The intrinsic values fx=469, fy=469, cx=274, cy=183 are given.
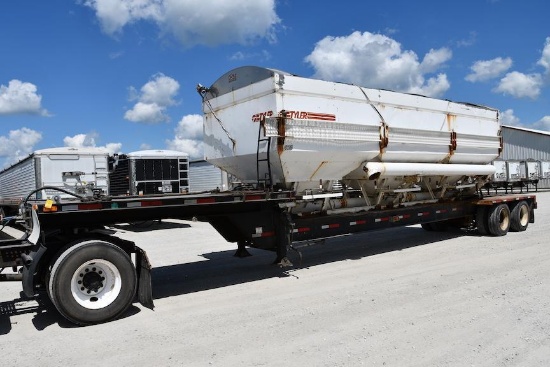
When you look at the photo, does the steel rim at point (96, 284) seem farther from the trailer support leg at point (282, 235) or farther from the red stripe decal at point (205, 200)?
the trailer support leg at point (282, 235)

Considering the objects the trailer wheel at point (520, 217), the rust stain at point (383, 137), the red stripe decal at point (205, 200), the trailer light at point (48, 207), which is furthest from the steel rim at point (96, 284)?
the trailer wheel at point (520, 217)

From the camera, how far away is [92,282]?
6020 mm

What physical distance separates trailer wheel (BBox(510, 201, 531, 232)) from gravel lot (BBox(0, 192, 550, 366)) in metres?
3.68

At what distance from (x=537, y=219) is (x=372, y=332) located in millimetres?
14193

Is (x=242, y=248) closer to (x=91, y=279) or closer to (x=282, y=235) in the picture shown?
(x=282, y=235)

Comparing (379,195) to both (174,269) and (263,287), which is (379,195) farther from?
(174,269)

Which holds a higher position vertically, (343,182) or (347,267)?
(343,182)

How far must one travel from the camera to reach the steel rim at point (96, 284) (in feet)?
19.4

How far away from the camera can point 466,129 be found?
11.8 metres

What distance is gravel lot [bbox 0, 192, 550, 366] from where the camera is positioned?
4707 millimetres

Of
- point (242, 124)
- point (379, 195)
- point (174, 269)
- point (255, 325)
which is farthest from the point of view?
point (379, 195)

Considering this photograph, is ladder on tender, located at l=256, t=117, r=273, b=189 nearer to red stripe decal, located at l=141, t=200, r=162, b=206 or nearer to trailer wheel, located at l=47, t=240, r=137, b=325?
red stripe decal, located at l=141, t=200, r=162, b=206

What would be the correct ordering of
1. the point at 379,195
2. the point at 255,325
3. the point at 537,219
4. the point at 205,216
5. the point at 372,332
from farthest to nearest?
the point at 537,219, the point at 379,195, the point at 205,216, the point at 255,325, the point at 372,332

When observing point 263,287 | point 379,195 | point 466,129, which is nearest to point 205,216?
point 263,287
